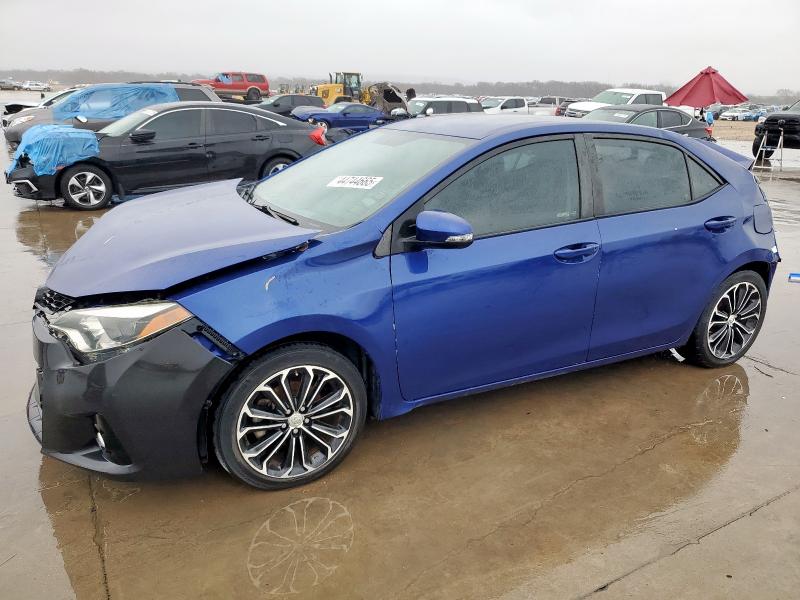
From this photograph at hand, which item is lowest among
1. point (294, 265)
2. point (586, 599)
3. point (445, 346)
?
point (586, 599)

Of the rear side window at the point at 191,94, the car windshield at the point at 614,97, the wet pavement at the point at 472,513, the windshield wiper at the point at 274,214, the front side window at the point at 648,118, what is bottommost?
the wet pavement at the point at 472,513

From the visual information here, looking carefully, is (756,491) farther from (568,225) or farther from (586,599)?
(568,225)

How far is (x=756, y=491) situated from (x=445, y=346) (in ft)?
5.24

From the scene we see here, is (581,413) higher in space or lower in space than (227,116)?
lower

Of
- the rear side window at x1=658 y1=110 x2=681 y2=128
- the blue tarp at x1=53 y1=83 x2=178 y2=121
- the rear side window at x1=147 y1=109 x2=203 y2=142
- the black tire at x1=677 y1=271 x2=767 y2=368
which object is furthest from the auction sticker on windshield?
the rear side window at x1=658 y1=110 x2=681 y2=128

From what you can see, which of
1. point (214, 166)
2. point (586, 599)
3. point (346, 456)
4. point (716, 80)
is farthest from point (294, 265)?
point (716, 80)

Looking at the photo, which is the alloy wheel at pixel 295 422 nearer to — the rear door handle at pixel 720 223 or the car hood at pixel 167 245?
the car hood at pixel 167 245

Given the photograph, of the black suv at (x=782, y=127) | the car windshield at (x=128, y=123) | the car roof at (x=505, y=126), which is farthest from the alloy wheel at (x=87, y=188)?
the black suv at (x=782, y=127)

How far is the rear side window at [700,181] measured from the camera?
3768 mm

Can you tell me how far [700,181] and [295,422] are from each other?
9.22 ft

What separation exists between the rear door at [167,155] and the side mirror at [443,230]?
6683mm

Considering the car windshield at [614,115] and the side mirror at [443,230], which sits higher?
the car windshield at [614,115]

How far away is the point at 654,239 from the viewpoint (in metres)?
3.48

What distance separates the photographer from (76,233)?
746 centimetres
